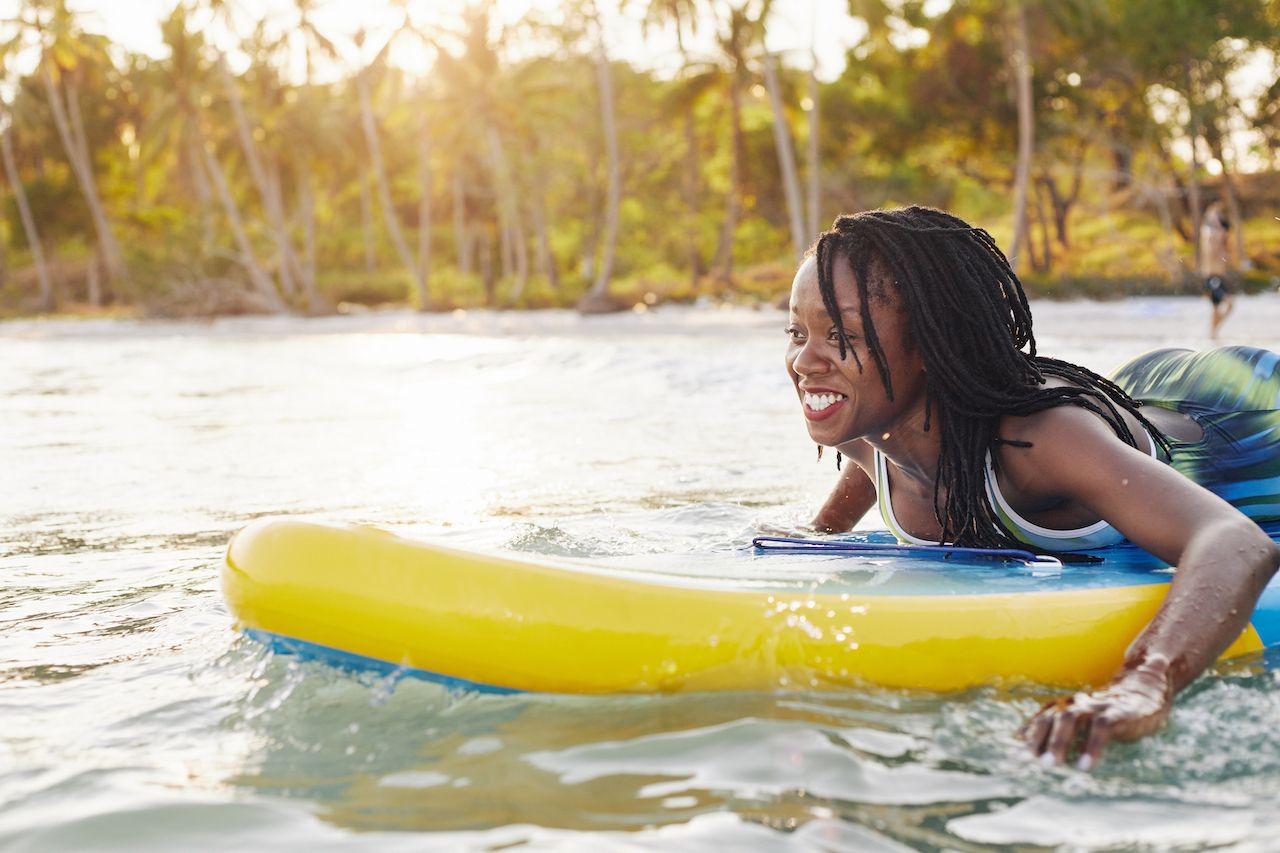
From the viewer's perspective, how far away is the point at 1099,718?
1985mm

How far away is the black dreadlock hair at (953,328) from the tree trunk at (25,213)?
128ft

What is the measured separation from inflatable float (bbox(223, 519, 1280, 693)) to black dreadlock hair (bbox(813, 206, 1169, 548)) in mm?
361

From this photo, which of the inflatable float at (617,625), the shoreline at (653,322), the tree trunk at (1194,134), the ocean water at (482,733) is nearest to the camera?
the ocean water at (482,733)

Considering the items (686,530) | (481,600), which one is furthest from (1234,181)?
(481,600)

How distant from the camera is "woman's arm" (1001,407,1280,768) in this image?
201 centimetres

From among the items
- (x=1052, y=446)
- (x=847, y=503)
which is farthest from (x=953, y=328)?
(x=847, y=503)

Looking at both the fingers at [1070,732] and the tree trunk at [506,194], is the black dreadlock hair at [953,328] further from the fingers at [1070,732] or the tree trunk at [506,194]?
the tree trunk at [506,194]

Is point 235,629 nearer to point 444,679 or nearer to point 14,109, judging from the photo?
point 444,679

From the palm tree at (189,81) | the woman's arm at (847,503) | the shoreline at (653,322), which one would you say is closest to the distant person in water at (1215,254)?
the shoreline at (653,322)

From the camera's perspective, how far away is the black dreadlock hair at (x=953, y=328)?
8.57ft

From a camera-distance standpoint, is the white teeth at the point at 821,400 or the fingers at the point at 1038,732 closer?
the fingers at the point at 1038,732

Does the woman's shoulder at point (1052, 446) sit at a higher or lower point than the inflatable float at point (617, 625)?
higher

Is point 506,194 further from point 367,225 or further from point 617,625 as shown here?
point 617,625

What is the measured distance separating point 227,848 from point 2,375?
15.2 meters
